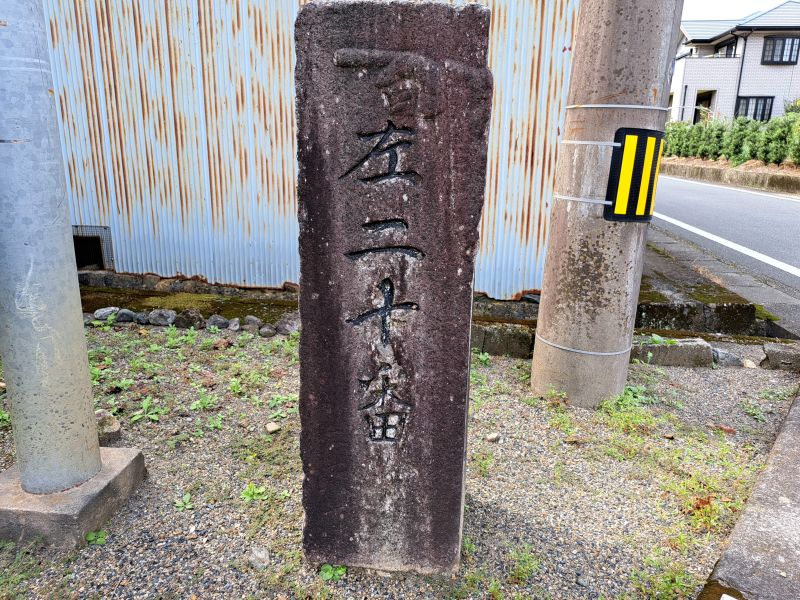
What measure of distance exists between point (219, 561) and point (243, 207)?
4179 mm

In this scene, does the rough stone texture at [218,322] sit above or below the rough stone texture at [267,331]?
above

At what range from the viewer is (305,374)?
2422 millimetres

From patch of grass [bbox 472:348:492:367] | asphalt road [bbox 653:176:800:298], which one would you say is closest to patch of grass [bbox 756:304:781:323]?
asphalt road [bbox 653:176:800:298]

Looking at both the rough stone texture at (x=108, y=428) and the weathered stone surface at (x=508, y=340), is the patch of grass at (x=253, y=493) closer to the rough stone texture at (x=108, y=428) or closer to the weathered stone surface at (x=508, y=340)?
the rough stone texture at (x=108, y=428)

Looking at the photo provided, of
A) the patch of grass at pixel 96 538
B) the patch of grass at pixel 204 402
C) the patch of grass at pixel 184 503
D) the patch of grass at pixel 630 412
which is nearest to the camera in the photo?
the patch of grass at pixel 96 538

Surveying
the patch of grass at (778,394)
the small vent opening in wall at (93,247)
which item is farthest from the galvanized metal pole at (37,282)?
the patch of grass at (778,394)

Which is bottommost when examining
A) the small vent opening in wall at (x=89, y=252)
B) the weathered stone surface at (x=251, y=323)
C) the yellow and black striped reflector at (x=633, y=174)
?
the weathered stone surface at (x=251, y=323)

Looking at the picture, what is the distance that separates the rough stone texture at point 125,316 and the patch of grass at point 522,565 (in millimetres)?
4442

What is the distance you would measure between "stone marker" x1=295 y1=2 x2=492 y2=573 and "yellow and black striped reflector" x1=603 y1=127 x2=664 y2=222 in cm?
201

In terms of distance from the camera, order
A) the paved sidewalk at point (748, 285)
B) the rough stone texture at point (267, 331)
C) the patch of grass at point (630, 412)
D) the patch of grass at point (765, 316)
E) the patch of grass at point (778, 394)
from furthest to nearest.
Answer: the paved sidewalk at point (748, 285) → the patch of grass at point (765, 316) → the rough stone texture at point (267, 331) → the patch of grass at point (778, 394) → the patch of grass at point (630, 412)

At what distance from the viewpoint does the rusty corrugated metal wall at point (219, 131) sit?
535 cm

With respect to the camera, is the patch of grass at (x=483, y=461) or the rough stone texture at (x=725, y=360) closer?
the patch of grass at (x=483, y=461)

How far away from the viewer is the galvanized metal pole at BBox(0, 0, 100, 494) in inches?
92.5

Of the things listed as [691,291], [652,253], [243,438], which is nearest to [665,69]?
[691,291]
